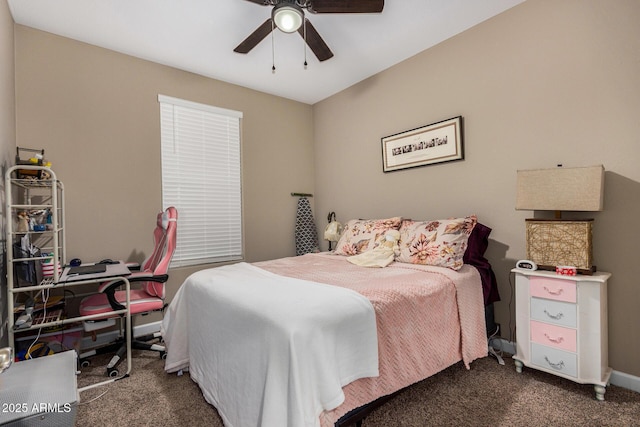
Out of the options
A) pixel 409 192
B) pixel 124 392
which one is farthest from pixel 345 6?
pixel 124 392

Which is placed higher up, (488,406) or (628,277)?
(628,277)

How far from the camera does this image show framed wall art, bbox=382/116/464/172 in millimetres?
2910

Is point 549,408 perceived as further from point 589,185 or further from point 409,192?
point 409,192

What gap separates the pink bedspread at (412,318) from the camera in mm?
1616

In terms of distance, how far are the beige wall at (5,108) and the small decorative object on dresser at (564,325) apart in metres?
3.43

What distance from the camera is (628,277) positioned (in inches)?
80.4

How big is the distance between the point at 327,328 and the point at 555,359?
169 centimetres

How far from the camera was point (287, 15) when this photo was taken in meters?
1.98

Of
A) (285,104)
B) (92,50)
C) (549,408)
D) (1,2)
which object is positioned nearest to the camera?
(549,408)

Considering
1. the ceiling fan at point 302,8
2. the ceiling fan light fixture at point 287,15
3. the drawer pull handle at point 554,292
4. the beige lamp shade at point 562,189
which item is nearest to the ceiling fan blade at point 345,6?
the ceiling fan at point 302,8

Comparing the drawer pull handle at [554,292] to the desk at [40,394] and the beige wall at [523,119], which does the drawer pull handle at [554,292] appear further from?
the desk at [40,394]

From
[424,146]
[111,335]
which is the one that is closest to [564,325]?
[424,146]

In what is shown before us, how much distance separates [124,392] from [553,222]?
10.1 ft

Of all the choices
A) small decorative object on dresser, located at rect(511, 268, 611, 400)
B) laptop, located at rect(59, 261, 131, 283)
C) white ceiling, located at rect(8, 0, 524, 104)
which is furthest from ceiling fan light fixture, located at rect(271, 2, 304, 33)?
small decorative object on dresser, located at rect(511, 268, 611, 400)
